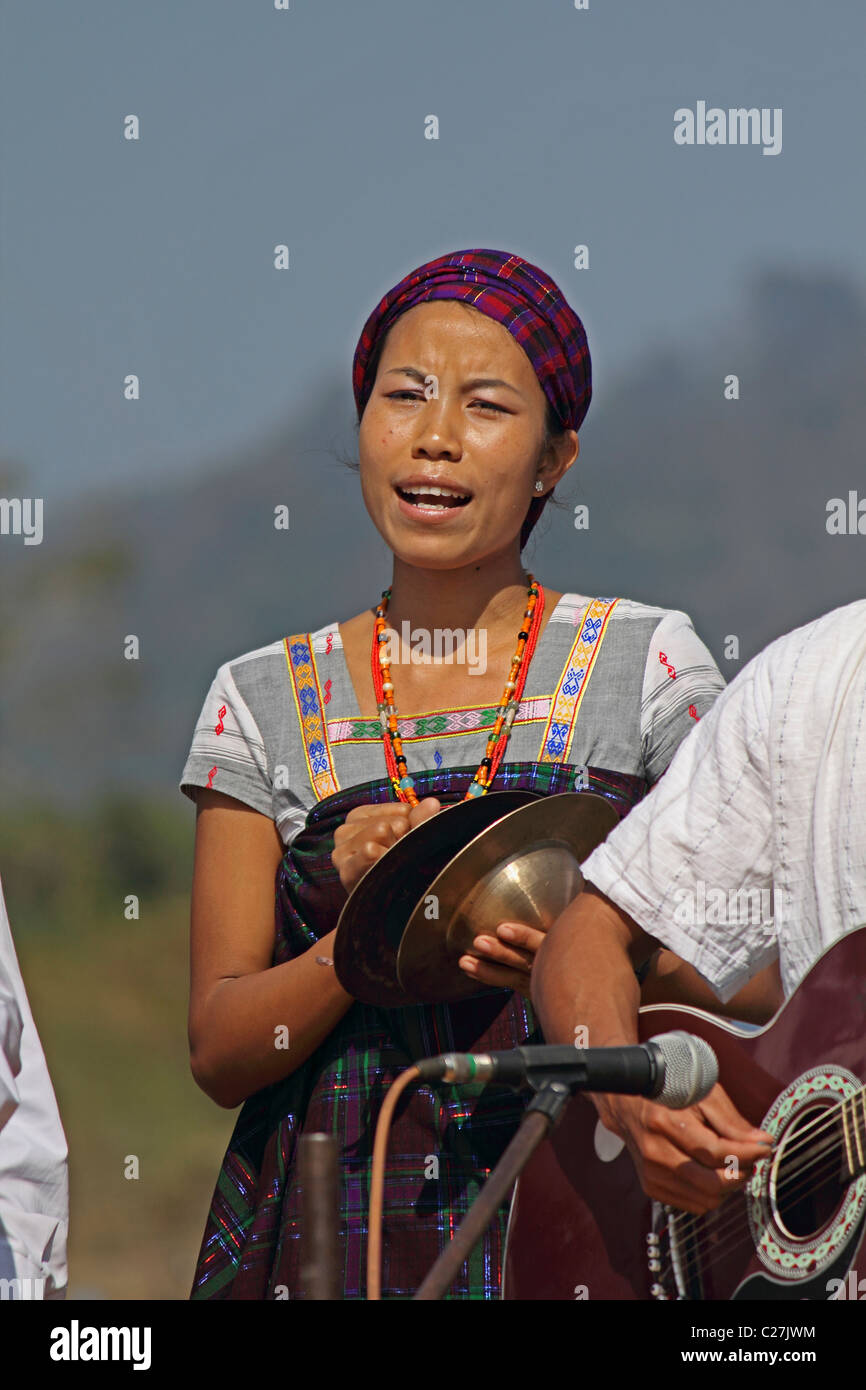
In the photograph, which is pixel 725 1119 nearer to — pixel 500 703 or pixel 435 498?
pixel 500 703

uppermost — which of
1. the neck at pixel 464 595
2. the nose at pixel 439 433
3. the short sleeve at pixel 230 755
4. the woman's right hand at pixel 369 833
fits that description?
the nose at pixel 439 433

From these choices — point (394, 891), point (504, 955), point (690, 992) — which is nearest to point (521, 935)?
point (504, 955)

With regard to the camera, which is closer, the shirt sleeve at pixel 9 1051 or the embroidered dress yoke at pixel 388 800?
the shirt sleeve at pixel 9 1051

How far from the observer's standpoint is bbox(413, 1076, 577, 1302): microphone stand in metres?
1.90

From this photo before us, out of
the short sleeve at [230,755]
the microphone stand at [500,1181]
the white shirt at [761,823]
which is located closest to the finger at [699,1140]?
the white shirt at [761,823]

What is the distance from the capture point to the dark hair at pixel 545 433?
3418mm

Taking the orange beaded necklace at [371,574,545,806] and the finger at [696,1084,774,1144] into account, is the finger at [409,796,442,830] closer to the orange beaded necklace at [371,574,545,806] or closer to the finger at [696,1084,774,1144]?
the orange beaded necklace at [371,574,545,806]

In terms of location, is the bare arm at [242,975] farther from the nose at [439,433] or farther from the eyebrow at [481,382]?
the eyebrow at [481,382]

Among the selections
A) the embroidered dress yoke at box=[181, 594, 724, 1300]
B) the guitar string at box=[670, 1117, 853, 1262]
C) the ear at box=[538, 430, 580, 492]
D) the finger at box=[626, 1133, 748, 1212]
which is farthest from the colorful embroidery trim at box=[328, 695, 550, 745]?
the guitar string at box=[670, 1117, 853, 1262]

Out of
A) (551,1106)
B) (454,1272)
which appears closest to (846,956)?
(551,1106)
